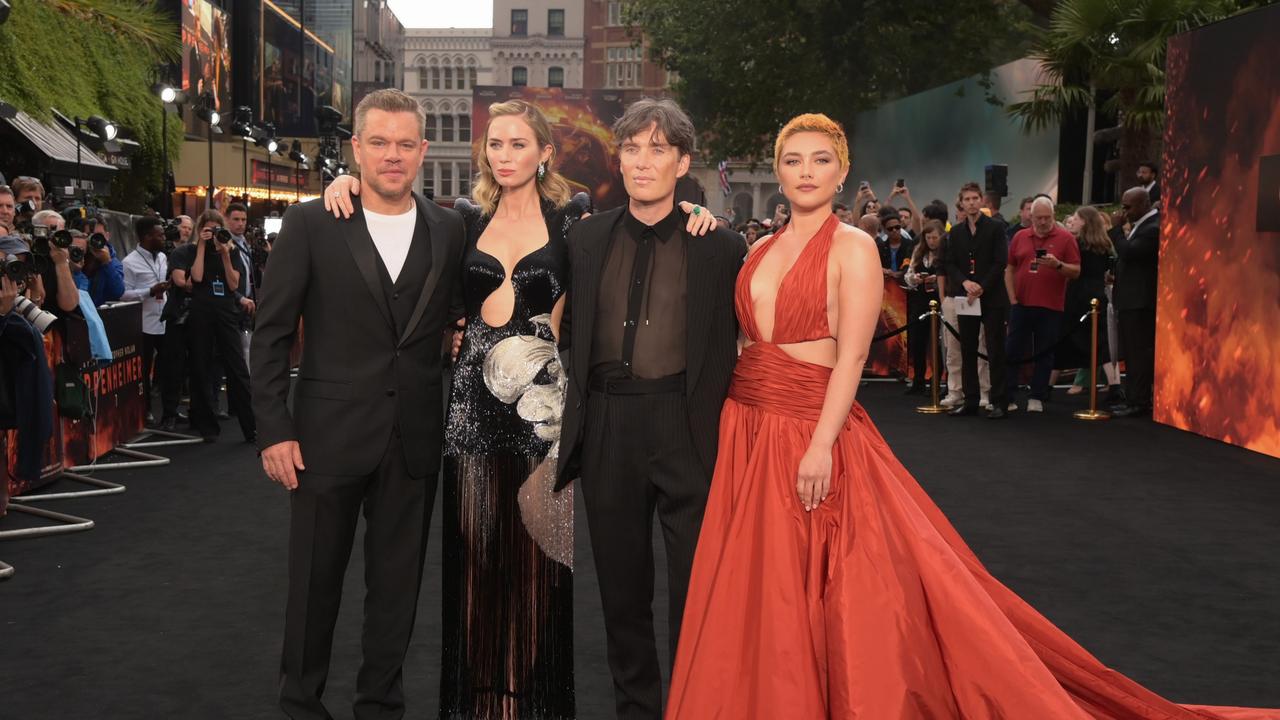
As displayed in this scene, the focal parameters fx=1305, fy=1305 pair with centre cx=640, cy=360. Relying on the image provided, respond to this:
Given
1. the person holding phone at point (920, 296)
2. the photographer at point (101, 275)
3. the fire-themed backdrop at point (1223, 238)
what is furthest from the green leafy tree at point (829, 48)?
the photographer at point (101, 275)

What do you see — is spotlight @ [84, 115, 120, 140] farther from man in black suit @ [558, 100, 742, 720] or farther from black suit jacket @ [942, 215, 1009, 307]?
man in black suit @ [558, 100, 742, 720]

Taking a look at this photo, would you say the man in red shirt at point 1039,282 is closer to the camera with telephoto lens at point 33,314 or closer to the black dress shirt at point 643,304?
the camera with telephoto lens at point 33,314

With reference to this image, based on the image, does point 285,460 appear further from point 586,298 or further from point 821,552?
point 821,552

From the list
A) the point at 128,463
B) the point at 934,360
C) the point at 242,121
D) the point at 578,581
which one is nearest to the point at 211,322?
the point at 128,463

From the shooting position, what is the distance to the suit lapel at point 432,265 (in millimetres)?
3945

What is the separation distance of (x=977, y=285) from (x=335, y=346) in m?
8.84

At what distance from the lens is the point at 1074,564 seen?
6605 millimetres

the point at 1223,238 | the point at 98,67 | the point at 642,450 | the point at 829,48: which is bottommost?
the point at 642,450

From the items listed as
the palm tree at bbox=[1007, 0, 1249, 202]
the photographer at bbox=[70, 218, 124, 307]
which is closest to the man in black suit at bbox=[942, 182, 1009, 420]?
the palm tree at bbox=[1007, 0, 1249, 202]

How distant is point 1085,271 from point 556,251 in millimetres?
10190

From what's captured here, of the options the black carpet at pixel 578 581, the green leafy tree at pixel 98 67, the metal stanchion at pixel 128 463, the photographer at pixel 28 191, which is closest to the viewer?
the black carpet at pixel 578 581

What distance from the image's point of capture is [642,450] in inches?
152

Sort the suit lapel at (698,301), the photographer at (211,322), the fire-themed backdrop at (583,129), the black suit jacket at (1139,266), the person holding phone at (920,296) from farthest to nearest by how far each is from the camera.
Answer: the fire-themed backdrop at (583,129)
the person holding phone at (920,296)
the black suit jacket at (1139,266)
the photographer at (211,322)
the suit lapel at (698,301)

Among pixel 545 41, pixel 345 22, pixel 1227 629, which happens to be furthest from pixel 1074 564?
pixel 545 41
